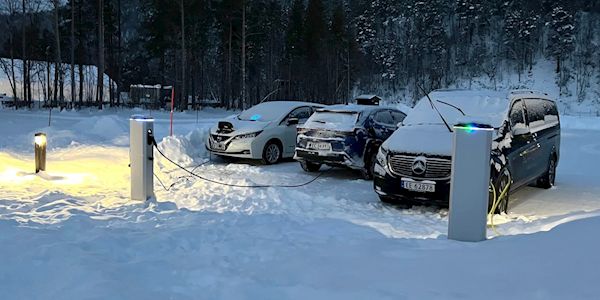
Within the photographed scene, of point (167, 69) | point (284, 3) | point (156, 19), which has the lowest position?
point (167, 69)

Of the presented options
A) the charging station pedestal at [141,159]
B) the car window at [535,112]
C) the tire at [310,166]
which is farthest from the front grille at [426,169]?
the tire at [310,166]

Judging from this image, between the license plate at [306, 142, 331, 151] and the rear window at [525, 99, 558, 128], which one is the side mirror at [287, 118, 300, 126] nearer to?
the license plate at [306, 142, 331, 151]

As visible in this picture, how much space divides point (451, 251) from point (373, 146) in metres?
5.81

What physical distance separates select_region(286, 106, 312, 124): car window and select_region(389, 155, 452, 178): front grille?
5.65 m

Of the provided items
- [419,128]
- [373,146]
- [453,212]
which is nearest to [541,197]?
[419,128]

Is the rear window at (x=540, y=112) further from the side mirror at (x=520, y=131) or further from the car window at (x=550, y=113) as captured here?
the side mirror at (x=520, y=131)

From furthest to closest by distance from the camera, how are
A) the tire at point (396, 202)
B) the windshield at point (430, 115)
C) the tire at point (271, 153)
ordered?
the tire at point (271, 153) < the windshield at point (430, 115) < the tire at point (396, 202)

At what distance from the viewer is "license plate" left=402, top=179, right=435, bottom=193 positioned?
710 centimetres

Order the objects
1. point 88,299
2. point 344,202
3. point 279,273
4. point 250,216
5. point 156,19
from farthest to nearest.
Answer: point 156,19 < point 344,202 < point 250,216 < point 279,273 < point 88,299

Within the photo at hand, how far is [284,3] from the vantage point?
79.8 meters

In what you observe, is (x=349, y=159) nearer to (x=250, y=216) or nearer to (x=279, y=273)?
(x=250, y=216)

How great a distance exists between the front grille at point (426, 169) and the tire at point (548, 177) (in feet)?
10.6

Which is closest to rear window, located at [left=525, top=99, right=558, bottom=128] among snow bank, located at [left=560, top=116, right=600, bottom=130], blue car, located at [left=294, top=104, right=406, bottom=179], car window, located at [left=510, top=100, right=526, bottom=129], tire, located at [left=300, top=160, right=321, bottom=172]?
car window, located at [left=510, top=100, right=526, bottom=129]

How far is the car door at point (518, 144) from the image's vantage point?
298 inches
